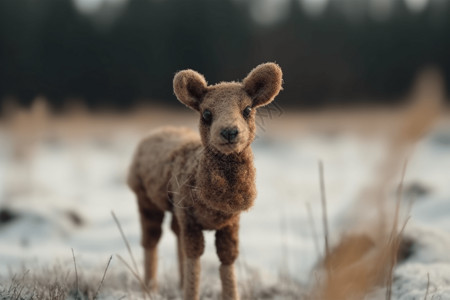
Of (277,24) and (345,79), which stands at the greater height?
(277,24)

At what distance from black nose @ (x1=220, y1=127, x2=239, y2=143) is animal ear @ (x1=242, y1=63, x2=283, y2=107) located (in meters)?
0.30

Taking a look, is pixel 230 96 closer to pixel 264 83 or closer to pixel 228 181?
pixel 264 83

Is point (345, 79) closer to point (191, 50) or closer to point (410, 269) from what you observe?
point (191, 50)


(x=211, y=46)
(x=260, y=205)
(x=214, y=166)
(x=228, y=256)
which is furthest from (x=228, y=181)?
(x=211, y=46)

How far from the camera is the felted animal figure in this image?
5.78ft

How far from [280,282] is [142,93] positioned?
9.84 metres

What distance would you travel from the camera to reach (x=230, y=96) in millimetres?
1800

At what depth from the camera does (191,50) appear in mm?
12039

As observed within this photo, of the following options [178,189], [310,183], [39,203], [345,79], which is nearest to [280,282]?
[178,189]

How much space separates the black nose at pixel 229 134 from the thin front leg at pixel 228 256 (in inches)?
24.7

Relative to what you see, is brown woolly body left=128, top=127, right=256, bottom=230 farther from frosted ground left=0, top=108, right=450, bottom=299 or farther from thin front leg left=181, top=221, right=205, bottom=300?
frosted ground left=0, top=108, right=450, bottom=299

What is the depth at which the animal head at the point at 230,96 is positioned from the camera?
1749 mm

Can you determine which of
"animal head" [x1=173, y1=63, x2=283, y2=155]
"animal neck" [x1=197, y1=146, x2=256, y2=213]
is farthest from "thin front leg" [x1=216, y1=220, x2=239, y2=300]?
"animal head" [x1=173, y1=63, x2=283, y2=155]

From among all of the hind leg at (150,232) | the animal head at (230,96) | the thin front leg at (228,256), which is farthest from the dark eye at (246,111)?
the hind leg at (150,232)
